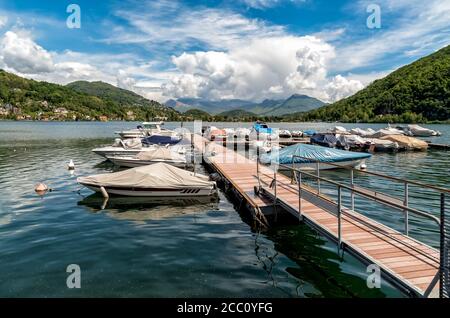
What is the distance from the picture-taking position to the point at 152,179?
20.7 metres

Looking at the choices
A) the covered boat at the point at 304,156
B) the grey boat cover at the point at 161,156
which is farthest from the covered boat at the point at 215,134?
the covered boat at the point at 304,156

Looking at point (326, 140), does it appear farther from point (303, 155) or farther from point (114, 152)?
point (114, 152)

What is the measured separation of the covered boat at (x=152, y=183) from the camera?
20.7 meters

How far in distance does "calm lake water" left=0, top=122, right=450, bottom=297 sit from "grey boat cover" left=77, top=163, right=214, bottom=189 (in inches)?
46.2

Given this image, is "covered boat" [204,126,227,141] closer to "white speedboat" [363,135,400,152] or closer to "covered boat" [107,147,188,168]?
"white speedboat" [363,135,400,152]

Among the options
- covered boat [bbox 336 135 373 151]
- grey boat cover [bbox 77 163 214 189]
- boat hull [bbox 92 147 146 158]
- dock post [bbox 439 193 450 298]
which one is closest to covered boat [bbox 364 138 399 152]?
covered boat [bbox 336 135 373 151]

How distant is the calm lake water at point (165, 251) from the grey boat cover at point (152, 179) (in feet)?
3.85

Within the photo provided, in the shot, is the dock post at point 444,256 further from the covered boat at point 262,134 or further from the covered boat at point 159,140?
the covered boat at point 262,134

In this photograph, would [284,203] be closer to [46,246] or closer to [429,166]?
[46,246]

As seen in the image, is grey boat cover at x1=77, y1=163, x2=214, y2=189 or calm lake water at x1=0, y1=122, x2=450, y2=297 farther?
grey boat cover at x1=77, y1=163, x2=214, y2=189

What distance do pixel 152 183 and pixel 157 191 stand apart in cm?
64

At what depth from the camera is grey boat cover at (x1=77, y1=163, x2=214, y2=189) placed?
20.7 m

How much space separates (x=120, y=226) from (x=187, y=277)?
6.93 metres
